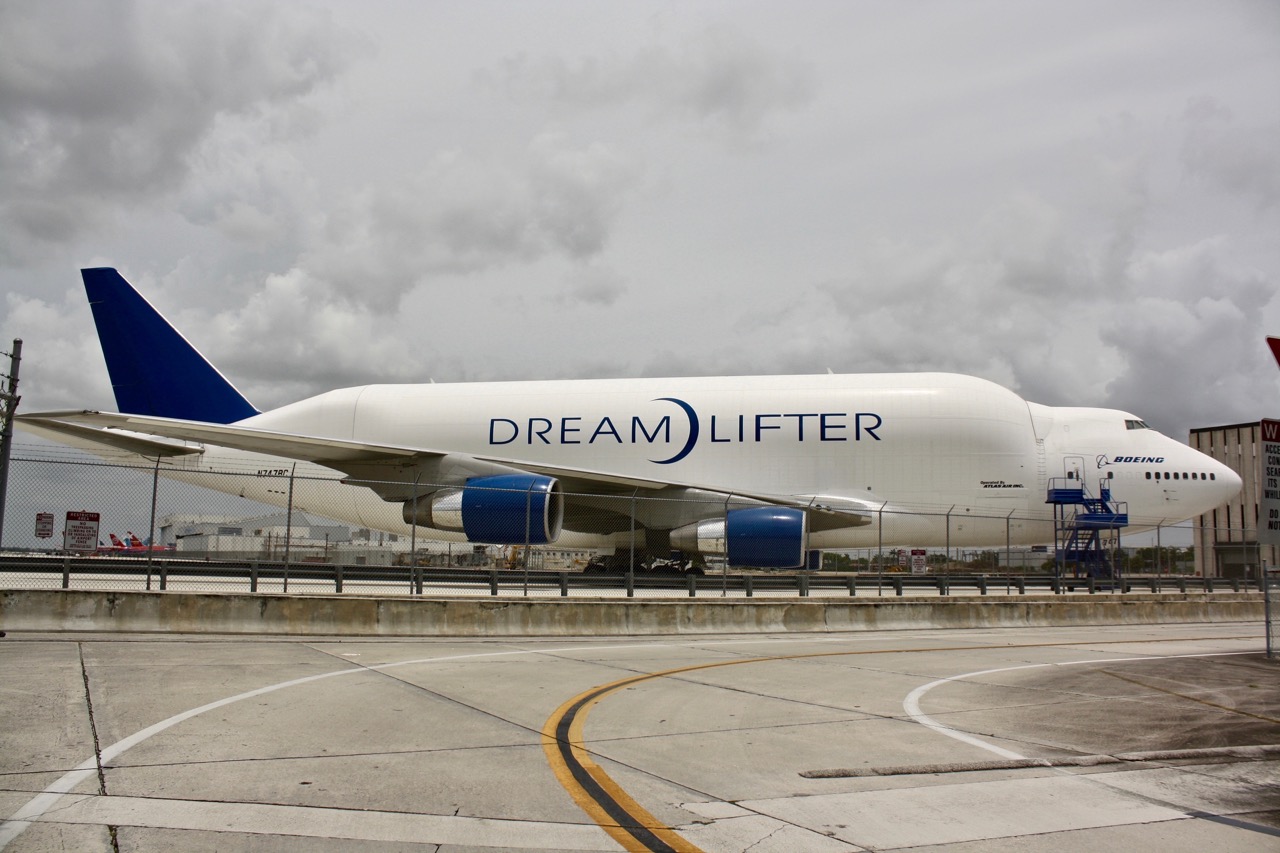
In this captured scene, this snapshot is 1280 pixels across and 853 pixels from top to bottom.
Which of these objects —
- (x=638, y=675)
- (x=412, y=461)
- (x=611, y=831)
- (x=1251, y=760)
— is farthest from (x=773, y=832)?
(x=412, y=461)

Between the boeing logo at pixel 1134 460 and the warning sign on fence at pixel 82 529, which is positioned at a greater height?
the boeing logo at pixel 1134 460

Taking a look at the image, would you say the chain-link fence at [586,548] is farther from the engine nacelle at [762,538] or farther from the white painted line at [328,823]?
the white painted line at [328,823]

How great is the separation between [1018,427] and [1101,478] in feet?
7.84

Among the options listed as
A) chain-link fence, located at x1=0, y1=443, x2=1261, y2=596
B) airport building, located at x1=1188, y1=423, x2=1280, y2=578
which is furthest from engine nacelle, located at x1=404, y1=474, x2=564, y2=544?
airport building, located at x1=1188, y1=423, x2=1280, y2=578

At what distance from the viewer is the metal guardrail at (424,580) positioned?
626 inches

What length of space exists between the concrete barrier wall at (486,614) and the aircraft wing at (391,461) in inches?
169

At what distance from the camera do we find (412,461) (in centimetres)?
2311

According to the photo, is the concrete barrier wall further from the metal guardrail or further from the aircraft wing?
the aircraft wing

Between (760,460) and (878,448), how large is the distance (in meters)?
Result: 2.96

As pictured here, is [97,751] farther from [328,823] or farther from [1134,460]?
[1134,460]

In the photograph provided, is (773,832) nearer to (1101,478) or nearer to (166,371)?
(1101,478)

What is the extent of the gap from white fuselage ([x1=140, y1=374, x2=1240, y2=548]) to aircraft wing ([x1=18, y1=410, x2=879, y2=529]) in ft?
1.56

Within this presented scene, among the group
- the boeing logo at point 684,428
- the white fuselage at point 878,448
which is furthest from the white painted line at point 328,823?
the boeing logo at point 684,428

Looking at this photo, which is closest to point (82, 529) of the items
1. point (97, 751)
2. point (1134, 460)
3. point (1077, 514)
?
point (97, 751)
